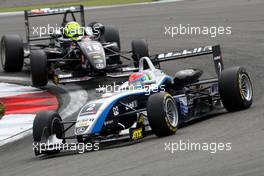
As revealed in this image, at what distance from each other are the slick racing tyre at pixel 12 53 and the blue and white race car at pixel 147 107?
6.86 metres

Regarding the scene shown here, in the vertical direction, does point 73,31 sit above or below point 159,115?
above

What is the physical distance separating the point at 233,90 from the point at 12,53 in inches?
324

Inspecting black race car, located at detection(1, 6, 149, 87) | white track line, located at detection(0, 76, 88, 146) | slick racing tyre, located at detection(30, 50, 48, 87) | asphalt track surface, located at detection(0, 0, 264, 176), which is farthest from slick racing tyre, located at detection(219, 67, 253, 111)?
slick racing tyre, located at detection(30, 50, 48, 87)

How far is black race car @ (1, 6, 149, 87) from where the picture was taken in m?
16.5

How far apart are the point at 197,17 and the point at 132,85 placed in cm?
1430

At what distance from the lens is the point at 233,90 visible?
38.9ft

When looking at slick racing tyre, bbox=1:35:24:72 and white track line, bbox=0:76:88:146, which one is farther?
slick racing tyre, bbox=1:35:24:72

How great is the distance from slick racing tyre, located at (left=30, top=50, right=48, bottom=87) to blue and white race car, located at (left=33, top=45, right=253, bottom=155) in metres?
4.28

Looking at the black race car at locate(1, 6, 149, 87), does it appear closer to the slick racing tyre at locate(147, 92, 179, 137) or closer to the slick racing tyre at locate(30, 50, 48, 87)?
the slick racing tyre at locate(30, 50, 48, 87)

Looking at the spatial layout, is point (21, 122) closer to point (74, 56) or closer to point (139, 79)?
point (139, 79)

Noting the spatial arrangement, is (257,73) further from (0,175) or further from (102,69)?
(0,175)

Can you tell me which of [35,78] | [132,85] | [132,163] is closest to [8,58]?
[35,78]

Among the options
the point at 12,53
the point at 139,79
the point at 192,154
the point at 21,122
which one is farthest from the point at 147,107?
the point at 12,53

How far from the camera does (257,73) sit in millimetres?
16016
